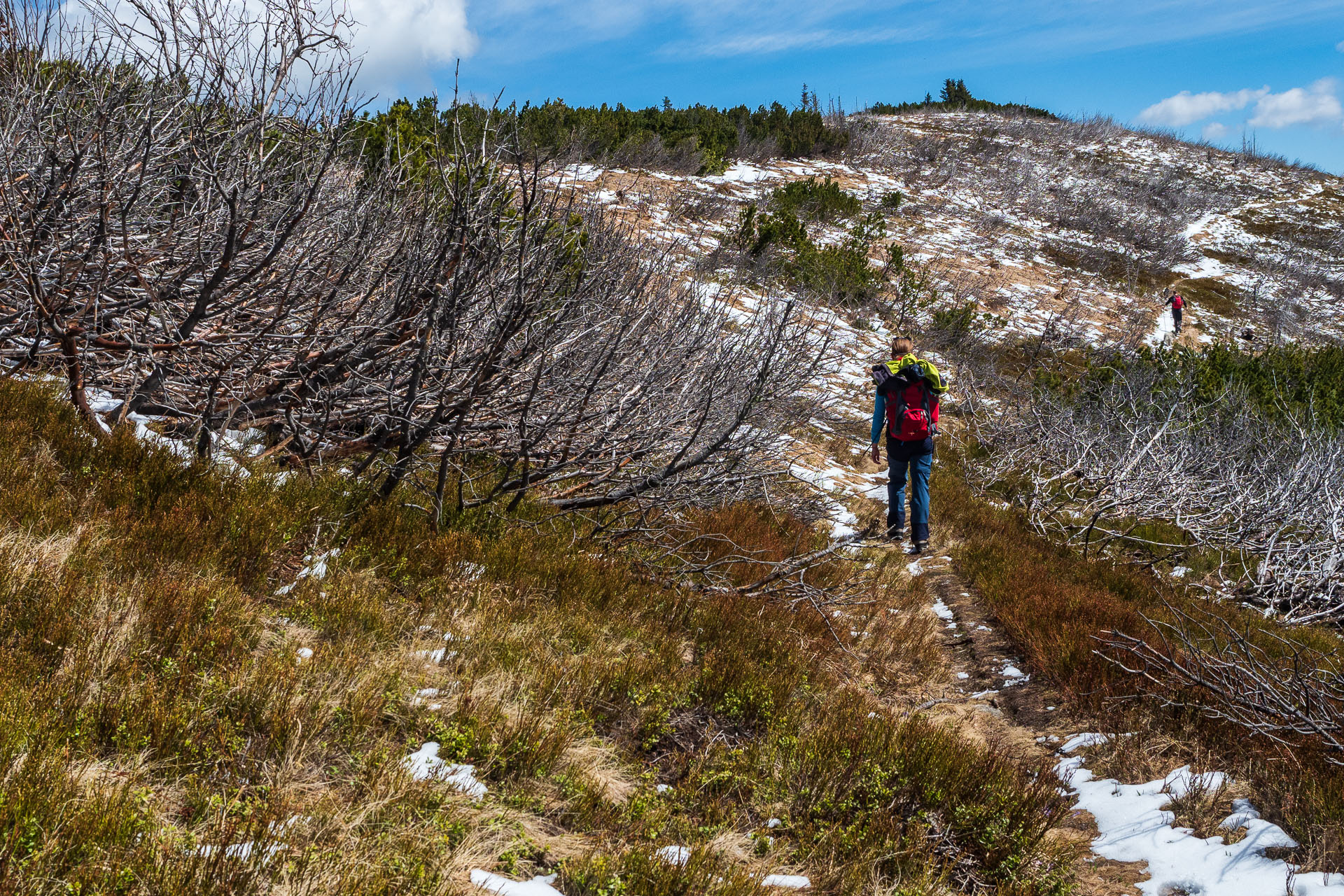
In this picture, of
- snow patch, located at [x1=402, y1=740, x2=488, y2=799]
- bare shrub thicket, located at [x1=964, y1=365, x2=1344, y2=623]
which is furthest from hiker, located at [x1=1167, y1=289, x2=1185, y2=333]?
snow patch, located at [x1=402, y1=740, x2=488, y2=799]

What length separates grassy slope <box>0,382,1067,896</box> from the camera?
1.90 m

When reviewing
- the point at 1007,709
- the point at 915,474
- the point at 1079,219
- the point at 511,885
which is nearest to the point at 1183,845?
the point at 1007,709

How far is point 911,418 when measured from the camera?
778 cm

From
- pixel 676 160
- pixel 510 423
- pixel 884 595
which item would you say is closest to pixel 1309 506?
pixel 884 595

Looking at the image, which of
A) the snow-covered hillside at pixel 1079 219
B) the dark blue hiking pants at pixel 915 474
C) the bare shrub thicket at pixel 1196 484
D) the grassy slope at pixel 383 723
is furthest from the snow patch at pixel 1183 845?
the snow-covered hillside at pixel 1079 219

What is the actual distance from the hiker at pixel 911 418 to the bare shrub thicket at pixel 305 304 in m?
2.06

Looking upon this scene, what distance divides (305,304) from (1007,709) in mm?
5701

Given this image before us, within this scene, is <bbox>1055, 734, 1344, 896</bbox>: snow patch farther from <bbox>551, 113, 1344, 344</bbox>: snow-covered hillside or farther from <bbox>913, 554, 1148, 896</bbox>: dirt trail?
<bbox>551, 113, 1344, 344</bbox>: snow-covered hillside

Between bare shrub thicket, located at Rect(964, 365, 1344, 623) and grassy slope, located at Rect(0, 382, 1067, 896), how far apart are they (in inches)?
233

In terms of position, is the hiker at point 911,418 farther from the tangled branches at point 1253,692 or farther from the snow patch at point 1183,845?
the snow patch at point 1183,845

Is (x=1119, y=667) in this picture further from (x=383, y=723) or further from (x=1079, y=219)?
(x=1079, y=219)

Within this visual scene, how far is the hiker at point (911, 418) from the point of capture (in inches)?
304

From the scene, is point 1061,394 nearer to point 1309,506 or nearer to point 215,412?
point 1309,506

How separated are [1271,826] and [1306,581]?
622cm
